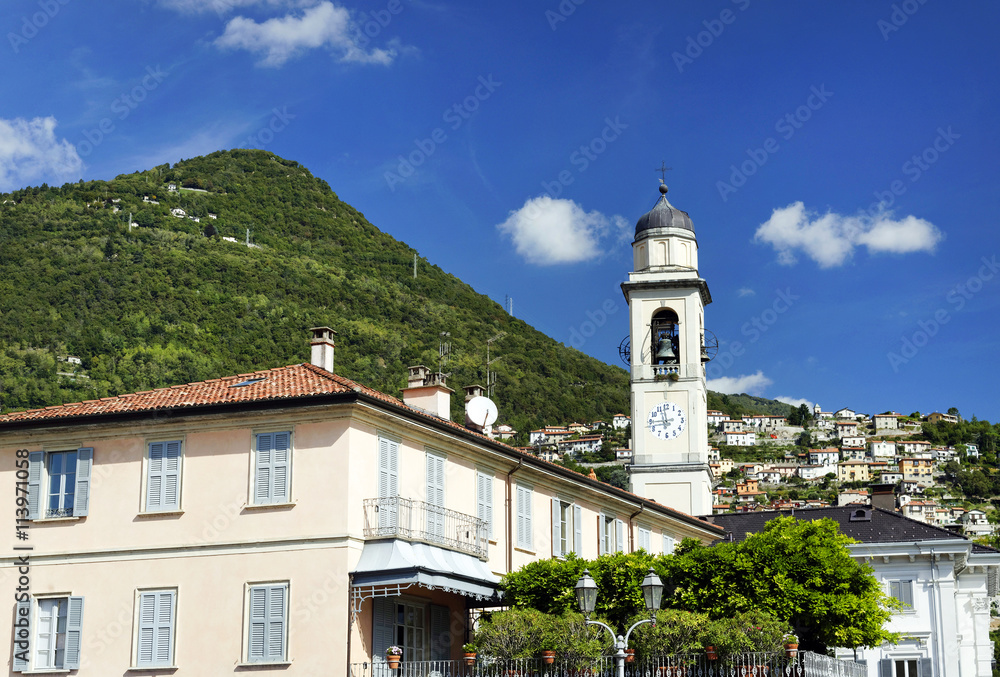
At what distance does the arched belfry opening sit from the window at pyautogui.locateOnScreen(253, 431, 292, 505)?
87.4ft

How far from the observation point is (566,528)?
34.8m

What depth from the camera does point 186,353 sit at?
121500 mm

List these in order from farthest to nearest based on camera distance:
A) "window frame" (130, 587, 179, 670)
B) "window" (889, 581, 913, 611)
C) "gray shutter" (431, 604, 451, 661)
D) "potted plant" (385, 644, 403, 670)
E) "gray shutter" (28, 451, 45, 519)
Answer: "window" (889, 581, 913, 611)
"gray shutter" (431, 604, 451, 661)
"gray shutter" (28, 451, 45, 519)
"window frame" (130, 587, 179, 670)
"potted plant" (385, 644, 403, 670)

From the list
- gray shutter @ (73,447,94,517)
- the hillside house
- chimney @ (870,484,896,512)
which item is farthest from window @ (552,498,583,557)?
chimney @ (870,484,896,512)

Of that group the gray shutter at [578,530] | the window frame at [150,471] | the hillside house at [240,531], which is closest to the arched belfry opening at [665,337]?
the gray shutter at [578,530]

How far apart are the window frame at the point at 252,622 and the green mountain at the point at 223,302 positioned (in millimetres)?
75368

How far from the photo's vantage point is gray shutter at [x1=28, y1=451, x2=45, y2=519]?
2752cm

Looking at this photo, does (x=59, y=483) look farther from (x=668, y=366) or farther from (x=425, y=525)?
(x=668, y=366)

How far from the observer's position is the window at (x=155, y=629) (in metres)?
25.7

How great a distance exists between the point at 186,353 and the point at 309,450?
99.4 meters

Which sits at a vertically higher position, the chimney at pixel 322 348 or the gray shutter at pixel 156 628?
the chimney at pixel 322 348

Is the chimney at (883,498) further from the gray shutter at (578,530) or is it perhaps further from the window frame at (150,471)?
the window frame at (150,471)

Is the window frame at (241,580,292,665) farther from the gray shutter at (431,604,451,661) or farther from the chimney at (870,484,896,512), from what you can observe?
the chimney at (870,484,896,512)

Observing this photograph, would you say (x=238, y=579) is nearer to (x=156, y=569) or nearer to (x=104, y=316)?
(x=156, y=569)
